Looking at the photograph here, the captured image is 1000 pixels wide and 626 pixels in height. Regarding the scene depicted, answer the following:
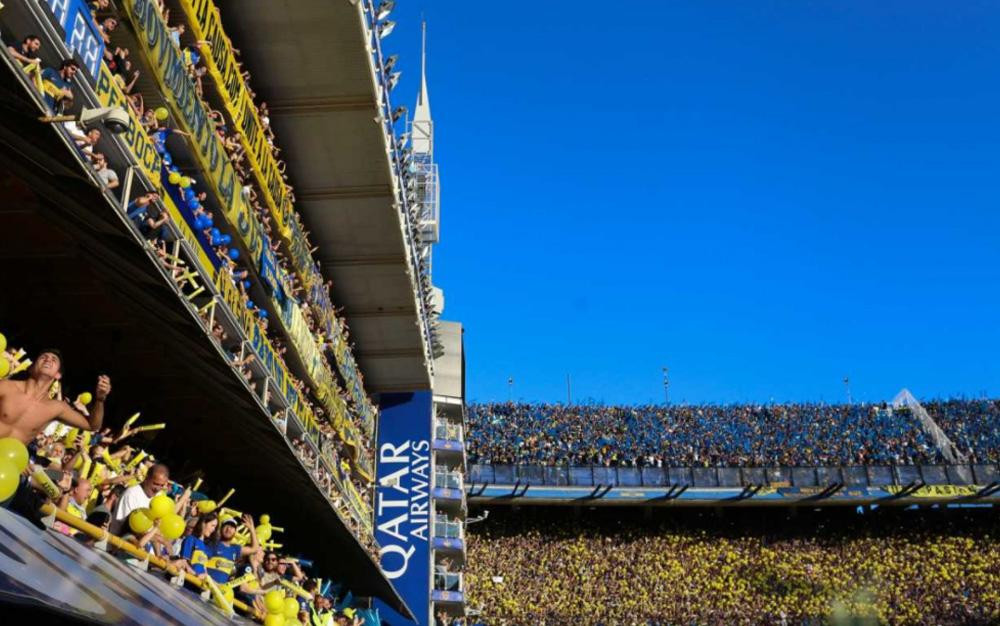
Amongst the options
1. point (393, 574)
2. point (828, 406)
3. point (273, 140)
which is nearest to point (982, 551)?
point (828, 406)

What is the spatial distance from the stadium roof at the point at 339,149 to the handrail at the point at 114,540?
9.96 m

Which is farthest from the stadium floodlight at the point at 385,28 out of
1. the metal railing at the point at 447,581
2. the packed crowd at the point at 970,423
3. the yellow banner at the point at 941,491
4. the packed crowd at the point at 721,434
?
the packed crowd at the point at 970,423

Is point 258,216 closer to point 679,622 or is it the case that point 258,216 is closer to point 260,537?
point 260,537

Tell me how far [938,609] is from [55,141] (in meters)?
39.7

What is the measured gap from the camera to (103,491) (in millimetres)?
9047

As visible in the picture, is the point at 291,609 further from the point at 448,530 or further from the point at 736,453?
the point at 736,453

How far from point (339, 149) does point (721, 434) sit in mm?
37890

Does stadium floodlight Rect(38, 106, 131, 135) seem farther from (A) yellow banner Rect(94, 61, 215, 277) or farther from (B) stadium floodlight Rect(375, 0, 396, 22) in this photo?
(B) stadium floodlight Rect(375, 0, 396, 22)

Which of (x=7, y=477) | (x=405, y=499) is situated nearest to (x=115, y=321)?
(x=7, y=477)

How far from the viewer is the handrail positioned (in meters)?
6.24

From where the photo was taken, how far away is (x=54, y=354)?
652cm

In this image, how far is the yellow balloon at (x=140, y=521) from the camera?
26.2 ft

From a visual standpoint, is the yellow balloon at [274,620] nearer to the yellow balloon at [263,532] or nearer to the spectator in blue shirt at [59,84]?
the yellow balloon at [263,532]

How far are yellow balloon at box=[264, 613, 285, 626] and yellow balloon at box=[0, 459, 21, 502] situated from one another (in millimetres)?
6649
